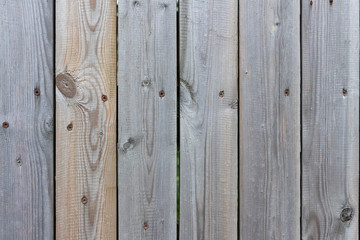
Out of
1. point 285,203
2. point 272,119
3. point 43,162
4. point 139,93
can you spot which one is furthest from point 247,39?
point 43,162

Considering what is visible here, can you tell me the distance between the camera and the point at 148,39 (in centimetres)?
103

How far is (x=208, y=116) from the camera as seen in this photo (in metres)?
1.04

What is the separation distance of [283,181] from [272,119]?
228 mm

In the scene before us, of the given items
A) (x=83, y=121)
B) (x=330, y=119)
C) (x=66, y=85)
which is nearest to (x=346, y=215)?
(x=330, y=119)

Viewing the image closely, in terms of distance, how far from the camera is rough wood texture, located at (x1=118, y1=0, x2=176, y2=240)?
1024mm

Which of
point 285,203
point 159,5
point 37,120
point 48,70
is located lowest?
point 285,203

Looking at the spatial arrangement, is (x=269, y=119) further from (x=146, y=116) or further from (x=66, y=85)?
(x=66, y=85)

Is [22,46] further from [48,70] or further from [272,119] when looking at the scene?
[272,119]

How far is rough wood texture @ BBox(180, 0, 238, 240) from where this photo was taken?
40.9 inches

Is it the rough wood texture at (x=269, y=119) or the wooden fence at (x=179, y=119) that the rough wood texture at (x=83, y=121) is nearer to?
the wooden fence at (x=179, y=119)

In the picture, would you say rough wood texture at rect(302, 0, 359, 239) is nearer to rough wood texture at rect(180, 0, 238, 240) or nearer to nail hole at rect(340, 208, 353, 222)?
nail hole at rect(340, 208, 353, 222)

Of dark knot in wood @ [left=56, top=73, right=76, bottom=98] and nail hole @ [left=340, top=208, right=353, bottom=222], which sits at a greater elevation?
dark knot in wood @ [left=56, top=73, right=76, bottom=98]

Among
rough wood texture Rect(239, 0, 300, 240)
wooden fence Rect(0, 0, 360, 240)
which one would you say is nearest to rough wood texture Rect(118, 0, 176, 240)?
wooden fence Rect(0, 0, 360, 240)

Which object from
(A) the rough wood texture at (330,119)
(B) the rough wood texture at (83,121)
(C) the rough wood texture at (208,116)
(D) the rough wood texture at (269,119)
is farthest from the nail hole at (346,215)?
(B) the rough wood texture at (83,121)
